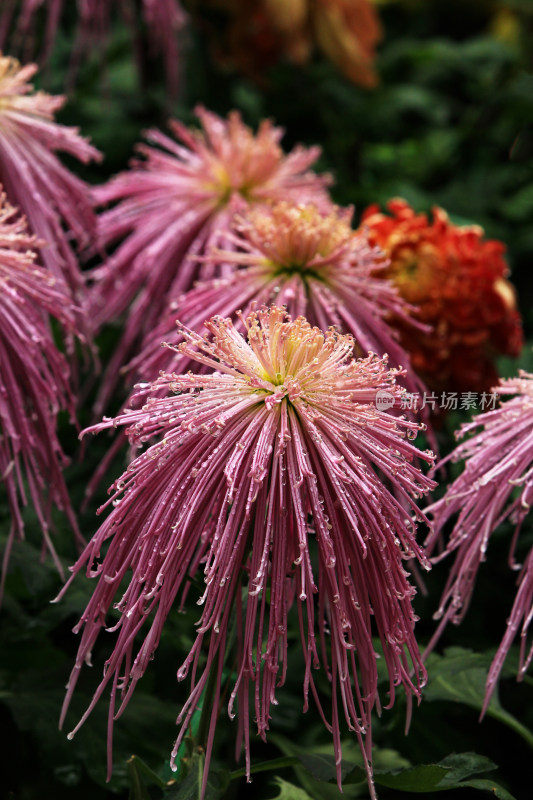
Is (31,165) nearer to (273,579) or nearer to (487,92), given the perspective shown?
(273,579)

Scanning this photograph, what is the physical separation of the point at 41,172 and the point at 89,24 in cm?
35

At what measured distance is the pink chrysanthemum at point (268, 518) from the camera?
0.33 m

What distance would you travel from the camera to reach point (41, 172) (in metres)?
0.54

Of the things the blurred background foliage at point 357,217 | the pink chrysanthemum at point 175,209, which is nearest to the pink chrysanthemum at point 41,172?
the pink chrysanthemum at point 175,209

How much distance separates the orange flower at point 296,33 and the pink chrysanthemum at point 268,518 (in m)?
0.74

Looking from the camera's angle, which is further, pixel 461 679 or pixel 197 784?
pixel 461 679

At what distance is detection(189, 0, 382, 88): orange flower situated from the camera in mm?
994

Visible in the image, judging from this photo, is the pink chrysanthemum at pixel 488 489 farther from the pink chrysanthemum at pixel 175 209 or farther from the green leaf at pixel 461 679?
the pink chrysanthemum at pixel 175 209

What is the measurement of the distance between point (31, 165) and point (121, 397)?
185 millimetres

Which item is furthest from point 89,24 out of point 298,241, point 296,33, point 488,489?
point 488,489

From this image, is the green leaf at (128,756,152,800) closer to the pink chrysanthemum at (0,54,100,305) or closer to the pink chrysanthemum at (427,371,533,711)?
the pink chrysanthemum at (427,371,533,711)

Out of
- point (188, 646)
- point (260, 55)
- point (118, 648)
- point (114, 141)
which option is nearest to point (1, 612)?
point (188, 646)

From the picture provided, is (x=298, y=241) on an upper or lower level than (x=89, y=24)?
lower
